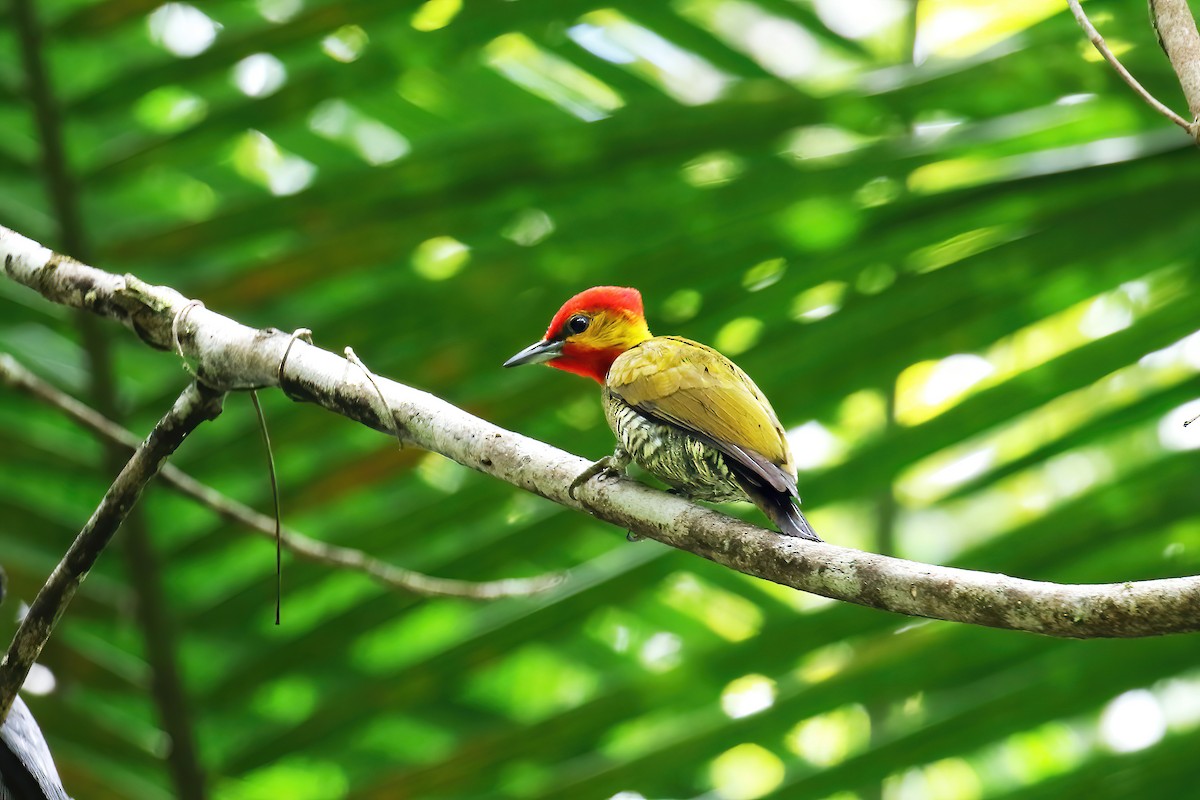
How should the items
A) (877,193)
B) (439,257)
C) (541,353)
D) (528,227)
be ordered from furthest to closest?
(439,257) < (528,227) < (877,193) < (541,353)

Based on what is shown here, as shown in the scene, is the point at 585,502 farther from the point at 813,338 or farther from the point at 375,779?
the point at 375,779

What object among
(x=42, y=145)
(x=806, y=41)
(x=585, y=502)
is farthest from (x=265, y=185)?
(x=585, y=502)

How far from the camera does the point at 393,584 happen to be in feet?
8.95

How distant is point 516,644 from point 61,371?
140 cm

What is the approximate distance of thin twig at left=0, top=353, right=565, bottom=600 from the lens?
2.53 m

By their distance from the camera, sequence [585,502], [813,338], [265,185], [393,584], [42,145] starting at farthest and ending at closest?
[265,185], [42,145], [813,338], [393,584], [585,502]

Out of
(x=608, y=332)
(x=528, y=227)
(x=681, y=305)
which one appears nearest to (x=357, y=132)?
(x=528, y=227)

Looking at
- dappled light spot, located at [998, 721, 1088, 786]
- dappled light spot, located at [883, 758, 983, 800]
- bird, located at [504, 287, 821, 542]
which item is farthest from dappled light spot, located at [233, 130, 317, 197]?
dappled light spot, located at [998, 721, 1088, 786]

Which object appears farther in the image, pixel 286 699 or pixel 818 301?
pixel 286 699

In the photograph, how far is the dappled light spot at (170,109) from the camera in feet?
10.7

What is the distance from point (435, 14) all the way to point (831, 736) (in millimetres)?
2538

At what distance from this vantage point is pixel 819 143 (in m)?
3.08

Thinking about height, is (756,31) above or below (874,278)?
above

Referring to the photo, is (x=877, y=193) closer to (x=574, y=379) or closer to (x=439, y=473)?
(x=574, y=379)
